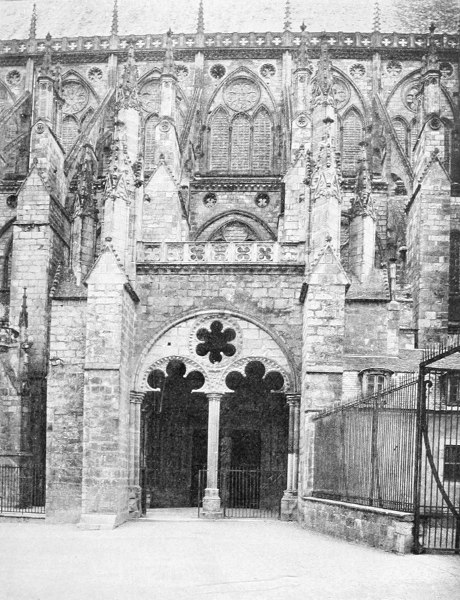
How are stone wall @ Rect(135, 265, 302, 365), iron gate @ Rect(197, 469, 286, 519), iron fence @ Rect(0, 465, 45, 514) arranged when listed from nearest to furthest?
stone wall @ Rect(135, 265, 302, 365), iron fence @ Rect(0, 465, 45, 514), iron gate @ Rect(197, 469, 286, 519)

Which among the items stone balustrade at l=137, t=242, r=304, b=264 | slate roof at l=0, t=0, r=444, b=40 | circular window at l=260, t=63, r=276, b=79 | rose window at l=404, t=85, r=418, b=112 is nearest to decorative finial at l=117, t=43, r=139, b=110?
stone balustrade at l=137, t=242, r=304, b=264

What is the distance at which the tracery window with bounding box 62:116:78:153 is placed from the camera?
3857 centimetres

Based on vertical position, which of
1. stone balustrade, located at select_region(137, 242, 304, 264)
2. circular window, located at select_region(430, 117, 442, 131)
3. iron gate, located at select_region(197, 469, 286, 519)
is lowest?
iron gate, located at select_region(197, 469, 286, 519)

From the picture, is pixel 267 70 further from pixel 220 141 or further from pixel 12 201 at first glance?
pixel 12 201

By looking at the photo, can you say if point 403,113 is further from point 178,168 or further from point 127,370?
point 127,370

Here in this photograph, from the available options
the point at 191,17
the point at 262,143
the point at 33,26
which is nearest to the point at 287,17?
the point at 191,17

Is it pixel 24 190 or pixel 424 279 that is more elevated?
pixel 24 190

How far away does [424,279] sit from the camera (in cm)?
3020

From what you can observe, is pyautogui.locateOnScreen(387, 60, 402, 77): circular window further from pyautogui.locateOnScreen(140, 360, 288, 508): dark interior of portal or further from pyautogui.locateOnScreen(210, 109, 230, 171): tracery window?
pyautogui.locateOnScreen(140, 360, 288, 508): dark interior of portal

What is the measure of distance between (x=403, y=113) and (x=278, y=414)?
611 inches

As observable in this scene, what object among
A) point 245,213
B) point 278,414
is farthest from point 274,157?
point 278,414

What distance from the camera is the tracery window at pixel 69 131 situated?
38566 millimetres

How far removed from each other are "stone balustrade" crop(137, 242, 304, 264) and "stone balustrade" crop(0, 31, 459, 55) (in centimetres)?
1742

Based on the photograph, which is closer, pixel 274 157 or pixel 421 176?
pixel 421 176
